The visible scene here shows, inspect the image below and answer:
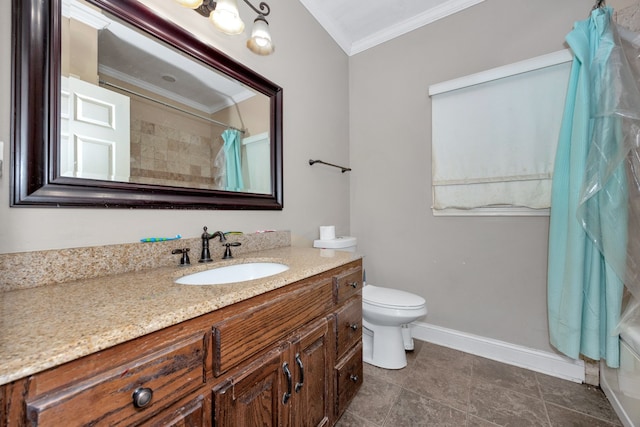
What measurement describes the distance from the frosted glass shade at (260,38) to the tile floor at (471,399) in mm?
1946

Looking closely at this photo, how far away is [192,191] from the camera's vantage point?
3.83 feet

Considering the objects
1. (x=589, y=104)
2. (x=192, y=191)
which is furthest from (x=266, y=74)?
(x=589, y=104)

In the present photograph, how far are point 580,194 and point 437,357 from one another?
134cm

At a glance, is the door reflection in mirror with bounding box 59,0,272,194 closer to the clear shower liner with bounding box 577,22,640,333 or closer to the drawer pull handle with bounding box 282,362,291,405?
the drawer pull handle with bounding box 282,362,291,405

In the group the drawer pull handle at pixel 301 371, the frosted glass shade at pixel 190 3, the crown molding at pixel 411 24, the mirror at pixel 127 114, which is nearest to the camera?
the mirror at pixel 127 114

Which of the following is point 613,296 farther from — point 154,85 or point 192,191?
point 154,85

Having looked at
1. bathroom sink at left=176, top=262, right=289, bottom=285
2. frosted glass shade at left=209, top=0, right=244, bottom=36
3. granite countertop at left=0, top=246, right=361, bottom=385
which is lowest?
bathroom sink at left=176, top=262, right=289, bottom=285

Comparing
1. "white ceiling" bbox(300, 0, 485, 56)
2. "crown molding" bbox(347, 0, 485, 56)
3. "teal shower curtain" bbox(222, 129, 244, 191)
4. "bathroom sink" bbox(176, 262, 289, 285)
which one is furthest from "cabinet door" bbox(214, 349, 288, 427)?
"crown molding" bbox(347, 0, 485, 56)

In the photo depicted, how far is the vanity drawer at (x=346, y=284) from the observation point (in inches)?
45.9

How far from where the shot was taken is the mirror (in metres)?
0.78

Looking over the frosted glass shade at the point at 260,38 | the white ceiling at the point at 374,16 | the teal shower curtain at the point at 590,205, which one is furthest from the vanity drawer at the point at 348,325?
the white ceiling at the point at 374,16

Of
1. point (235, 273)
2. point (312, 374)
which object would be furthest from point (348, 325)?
point (235, 273)

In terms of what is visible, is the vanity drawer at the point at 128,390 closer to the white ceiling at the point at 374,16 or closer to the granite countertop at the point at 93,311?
the granite countertop at the point at 93,311

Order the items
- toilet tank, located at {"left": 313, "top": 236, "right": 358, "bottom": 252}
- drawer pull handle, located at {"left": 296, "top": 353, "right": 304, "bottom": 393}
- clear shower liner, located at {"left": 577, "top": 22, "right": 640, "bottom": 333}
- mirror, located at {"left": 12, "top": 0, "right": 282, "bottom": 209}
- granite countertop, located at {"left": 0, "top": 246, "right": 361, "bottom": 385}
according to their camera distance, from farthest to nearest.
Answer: toilet tank, located at {"left": 313, "top": 236, "right": 358, "bottom": 252}, clear shower liner, located at {"left": 577, "top": 22, "right": 640, "bottom": 333}, drawer pull handle, located at {"left": 296, "top": 353, "right": 304, "bottom": 393}, mirror, located at {"left": 12, "top": 0, "right": 282, "bottom": 209}, granite countertop, located at {"left": 0, "top": 246, "right": 361, "bottom": 385}
